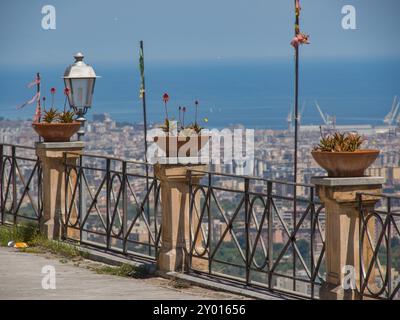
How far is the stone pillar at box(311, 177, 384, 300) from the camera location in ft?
32.9

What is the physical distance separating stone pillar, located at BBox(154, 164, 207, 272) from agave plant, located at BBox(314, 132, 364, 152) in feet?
5.99

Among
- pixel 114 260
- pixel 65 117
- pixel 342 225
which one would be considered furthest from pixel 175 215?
pixel 65 117

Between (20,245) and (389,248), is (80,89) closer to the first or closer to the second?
(20,245)

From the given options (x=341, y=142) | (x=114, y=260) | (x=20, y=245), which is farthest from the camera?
(x=20, y=245)

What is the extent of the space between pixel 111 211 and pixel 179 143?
81.1 inches

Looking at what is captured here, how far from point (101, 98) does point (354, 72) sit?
39582mm

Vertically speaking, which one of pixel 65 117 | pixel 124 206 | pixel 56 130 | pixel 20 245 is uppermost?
pixel 65 117

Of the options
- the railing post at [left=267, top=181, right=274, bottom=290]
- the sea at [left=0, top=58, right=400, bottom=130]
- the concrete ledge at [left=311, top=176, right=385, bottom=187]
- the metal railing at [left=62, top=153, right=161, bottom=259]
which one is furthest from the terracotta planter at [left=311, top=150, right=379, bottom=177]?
the sea at [left=0, top=58, right=400, bottom=130]

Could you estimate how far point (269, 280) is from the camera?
10.9m

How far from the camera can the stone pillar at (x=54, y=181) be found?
1371 centimetres

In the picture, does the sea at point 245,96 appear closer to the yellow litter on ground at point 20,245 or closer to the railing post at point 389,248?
the yellow litter on ground at point 20,245

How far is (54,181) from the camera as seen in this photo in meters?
13.8

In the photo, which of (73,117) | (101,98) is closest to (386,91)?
(101,98)
